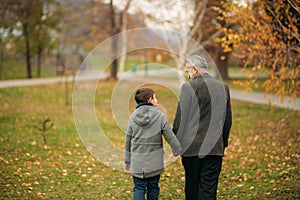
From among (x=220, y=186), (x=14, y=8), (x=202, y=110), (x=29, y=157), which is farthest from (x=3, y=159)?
(x=14, y=8)

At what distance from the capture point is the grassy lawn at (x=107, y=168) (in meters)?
5.81

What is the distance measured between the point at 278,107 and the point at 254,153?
275 inches

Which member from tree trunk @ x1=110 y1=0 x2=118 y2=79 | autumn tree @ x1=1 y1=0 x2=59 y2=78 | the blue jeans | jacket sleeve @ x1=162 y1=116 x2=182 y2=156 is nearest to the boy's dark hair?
jacket sleeve @ x1=162 y1=116 x2=182 y2=156

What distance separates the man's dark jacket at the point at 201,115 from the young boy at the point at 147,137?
0.49 ft

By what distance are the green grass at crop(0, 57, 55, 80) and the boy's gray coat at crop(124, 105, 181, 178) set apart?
77.3ft

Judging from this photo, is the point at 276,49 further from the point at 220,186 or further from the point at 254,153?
the point at 220,186

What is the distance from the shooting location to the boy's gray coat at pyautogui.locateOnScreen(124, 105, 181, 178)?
4.17 m

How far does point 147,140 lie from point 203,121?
641mm

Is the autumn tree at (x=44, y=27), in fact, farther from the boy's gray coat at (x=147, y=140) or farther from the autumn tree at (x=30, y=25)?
the boy's gray coat at (x=147, y=140)

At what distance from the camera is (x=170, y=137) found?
423cm

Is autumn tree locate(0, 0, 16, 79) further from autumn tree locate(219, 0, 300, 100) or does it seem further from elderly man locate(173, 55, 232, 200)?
elderly man locate(173, 55, 232, 200)

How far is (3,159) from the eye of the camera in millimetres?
Result: 7316

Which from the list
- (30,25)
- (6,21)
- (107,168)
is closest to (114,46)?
(30,25)

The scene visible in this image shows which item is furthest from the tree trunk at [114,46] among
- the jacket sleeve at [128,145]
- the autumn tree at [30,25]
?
the jacket sleeve at [128,145]
